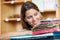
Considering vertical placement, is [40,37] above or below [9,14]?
above

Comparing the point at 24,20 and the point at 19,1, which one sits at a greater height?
the point at 19,1

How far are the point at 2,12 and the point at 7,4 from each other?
0.84 feet

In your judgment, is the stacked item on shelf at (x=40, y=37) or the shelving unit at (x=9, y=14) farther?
the shelving unit at (x=9, y=14)

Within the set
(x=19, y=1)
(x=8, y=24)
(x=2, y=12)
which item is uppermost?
(x=19, y=1)

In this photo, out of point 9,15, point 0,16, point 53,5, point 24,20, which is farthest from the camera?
point 9,15

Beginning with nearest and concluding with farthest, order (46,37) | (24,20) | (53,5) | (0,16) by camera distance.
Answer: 1. (46,37)
2. (24,20)
3. (53,5)
4. (0,16)

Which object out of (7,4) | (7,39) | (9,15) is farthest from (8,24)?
(7,39)

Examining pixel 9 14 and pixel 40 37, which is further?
pixel 9 14

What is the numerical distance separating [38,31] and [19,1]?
3.30 m

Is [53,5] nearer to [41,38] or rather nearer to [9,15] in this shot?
[9,15]

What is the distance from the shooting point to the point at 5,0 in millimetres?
3703

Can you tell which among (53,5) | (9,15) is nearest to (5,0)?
(9,15)

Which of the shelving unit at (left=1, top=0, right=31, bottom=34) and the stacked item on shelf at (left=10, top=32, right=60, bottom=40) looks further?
the shelving unit at (left=1, top=0, right=31, bottom=34)

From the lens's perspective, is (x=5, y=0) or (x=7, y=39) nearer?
(x=7, y=39)
